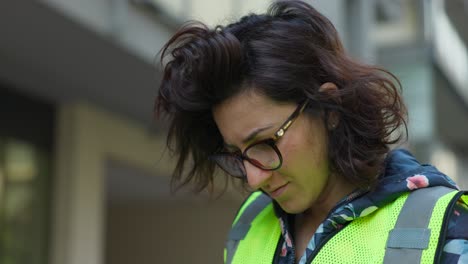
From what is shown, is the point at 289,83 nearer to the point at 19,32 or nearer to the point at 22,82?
the point at 19,32

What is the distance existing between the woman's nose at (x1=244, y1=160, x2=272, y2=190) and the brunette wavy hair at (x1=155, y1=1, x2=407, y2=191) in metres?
0.15

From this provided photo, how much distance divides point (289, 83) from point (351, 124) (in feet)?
0.57

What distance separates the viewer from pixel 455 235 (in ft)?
5.52

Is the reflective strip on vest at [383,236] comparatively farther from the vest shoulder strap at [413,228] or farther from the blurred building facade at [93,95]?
the blurred building facade at [93,95]

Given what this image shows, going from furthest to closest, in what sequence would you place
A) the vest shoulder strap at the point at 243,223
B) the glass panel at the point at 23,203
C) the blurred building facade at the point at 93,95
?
the glass panel at the point at 23,203 → the blurred building facade at the point at 93,95 → the vest shoulder strap at the point at 243,223

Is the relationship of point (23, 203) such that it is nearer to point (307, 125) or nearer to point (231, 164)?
point (231, 164)

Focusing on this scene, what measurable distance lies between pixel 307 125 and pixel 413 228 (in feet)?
1.12

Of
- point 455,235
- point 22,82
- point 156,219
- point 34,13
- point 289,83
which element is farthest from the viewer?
point 156,219

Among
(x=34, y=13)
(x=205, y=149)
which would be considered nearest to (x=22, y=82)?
(x=34, y=13)

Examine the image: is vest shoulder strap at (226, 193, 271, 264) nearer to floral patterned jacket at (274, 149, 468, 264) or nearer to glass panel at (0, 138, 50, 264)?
floral patterned jacket at (274, 149, 468, 264)

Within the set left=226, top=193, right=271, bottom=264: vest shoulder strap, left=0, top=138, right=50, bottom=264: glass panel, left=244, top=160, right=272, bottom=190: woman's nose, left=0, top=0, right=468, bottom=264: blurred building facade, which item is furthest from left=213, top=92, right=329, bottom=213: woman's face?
left=0, top=138, right=50, bottom=264: glass panel

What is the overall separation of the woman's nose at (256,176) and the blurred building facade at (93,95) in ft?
1.91

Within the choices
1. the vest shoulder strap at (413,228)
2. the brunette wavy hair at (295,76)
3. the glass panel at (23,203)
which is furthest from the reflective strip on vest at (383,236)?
the glass panel at (23,203)

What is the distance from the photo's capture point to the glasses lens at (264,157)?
1871 mm
